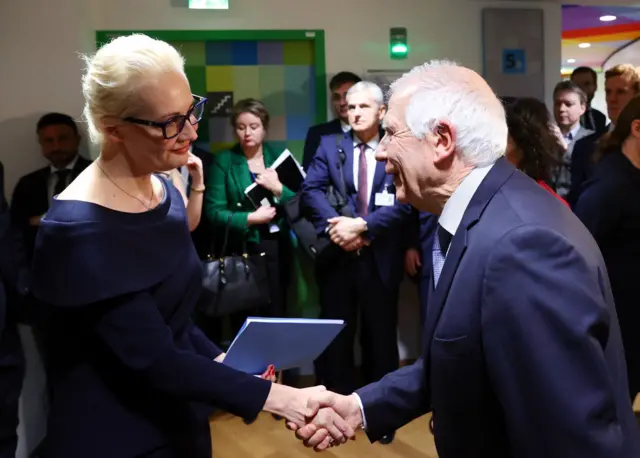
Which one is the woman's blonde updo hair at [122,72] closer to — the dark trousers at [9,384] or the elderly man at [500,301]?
the elderly man at [500,301]

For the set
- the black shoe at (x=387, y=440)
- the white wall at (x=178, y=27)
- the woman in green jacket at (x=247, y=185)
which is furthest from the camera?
the white wall at (x=178, y=27)

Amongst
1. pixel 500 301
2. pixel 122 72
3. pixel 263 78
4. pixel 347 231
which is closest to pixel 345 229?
pixel 347 231

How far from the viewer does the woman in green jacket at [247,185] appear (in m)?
3.51

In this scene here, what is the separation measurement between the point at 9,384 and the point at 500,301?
1802 mm

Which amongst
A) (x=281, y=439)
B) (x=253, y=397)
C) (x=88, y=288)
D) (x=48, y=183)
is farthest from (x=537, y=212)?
(x=48, y=183)

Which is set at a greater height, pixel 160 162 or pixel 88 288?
pixel 160 162

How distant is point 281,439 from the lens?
3.27m

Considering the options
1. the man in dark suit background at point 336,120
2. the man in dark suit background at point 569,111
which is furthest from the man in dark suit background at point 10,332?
the man in dark suit background at point 569,111

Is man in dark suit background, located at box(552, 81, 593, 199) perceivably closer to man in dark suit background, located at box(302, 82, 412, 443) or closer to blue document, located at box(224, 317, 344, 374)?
man in dark suit background, located at box(302, 82, 412, 443)

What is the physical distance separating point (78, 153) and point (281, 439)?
2.06 metres

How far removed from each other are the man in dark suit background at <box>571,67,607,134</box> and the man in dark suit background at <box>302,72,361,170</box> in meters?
1.74

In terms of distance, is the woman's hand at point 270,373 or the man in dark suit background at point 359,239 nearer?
the woman's hand at point 270,373

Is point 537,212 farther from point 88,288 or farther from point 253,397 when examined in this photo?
point 88,288

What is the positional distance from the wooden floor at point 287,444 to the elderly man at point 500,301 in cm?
→ 197
